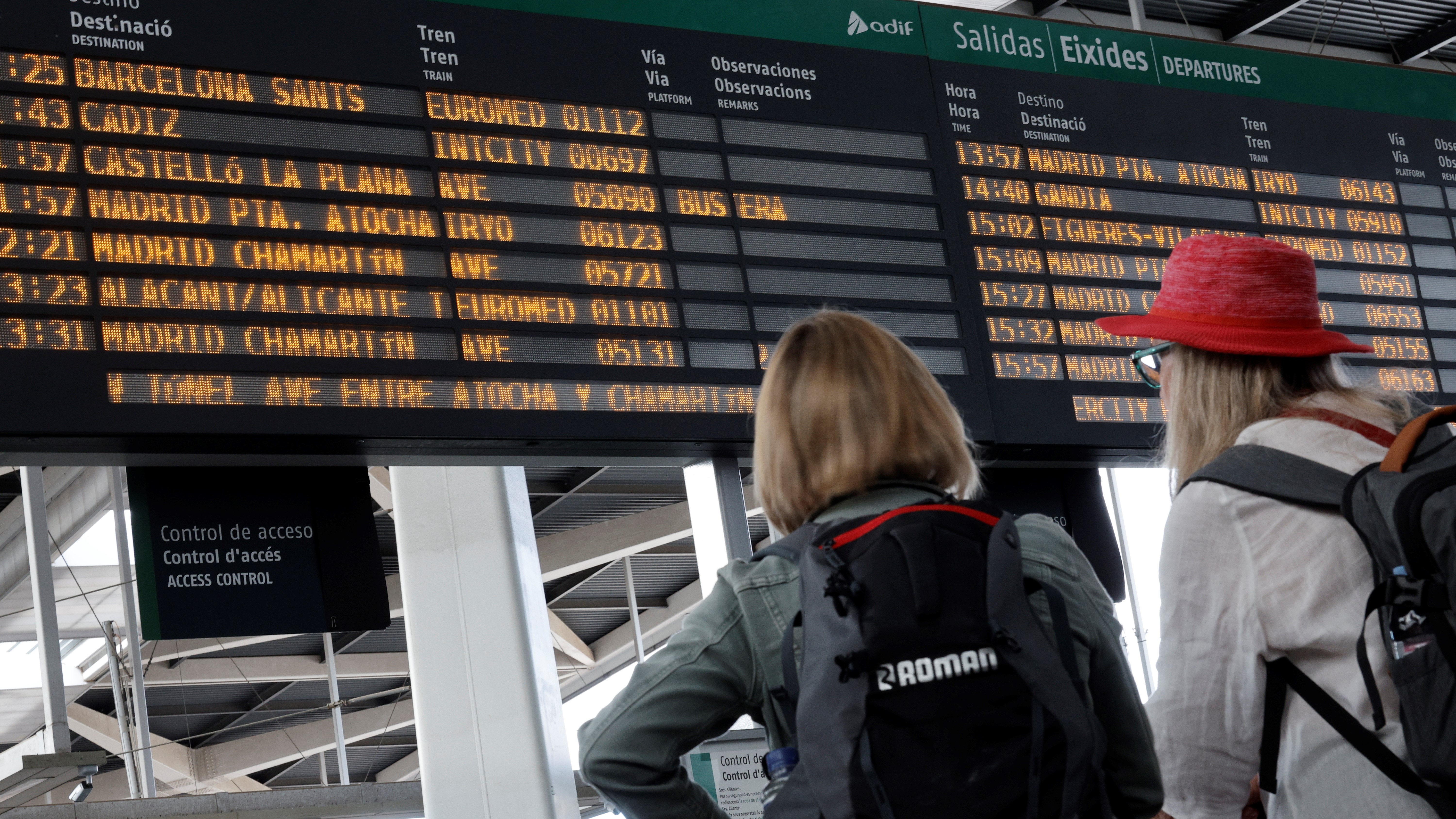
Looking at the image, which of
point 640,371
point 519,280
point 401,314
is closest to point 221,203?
point 401,314

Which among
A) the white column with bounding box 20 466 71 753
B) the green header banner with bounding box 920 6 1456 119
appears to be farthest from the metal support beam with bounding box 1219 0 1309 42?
the white column with bounding box 20 466 71 753

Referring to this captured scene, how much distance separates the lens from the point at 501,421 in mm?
4578

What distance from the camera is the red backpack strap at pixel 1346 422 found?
233 centimetres

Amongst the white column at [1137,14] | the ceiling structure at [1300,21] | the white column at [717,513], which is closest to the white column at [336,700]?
the ceiling structure at [1300,21]

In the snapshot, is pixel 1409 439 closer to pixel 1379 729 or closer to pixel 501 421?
pixel 1379 729

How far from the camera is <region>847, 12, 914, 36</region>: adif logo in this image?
6012mm

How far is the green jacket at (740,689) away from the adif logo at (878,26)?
13.7ft

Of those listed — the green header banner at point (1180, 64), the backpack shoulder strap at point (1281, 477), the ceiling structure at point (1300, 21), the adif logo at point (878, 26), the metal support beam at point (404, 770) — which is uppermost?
the ceiling structure at point (1300, 21)

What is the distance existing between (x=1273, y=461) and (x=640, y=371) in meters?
2.85

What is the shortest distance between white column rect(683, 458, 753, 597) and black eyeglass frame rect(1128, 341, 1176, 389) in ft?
7.69

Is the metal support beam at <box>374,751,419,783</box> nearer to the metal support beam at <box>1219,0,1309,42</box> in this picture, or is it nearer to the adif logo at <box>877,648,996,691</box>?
the metal support beam at <box>1219,0,1309,42</box>

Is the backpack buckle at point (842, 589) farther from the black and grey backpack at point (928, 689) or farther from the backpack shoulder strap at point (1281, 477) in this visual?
the backpack shoulder strap at point (1281, 477)

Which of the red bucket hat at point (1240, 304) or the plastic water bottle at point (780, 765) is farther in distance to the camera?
the red bucket hat at point (1240, 304)

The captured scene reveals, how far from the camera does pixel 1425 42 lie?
403 inches
